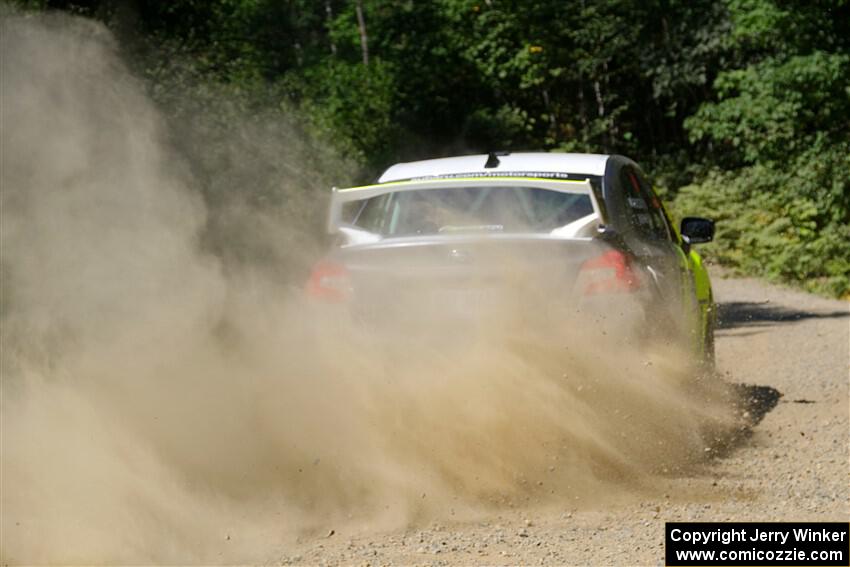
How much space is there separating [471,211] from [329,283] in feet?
2.93

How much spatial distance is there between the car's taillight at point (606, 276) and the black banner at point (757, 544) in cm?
Result: 137

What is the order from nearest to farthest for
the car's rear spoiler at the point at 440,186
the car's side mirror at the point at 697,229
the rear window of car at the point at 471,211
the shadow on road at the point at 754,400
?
the car's rear spoiler at the point at 440,186 → the rear window of car at the point at 471,211 → the car's side mirror at the point at 697,229 → the shadow on road at the point at 754,400

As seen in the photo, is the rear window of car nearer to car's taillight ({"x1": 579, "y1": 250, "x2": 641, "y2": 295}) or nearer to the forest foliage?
car's taillight ({"x1": 579, "y1": 250, "x2": 641, "y2": 295})

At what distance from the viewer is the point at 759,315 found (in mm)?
17109

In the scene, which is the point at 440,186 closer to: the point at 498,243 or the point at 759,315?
the point at 498,243

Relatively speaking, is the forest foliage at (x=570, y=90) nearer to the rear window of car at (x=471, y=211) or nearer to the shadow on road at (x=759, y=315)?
the shadow on road at (x=759, y=315)

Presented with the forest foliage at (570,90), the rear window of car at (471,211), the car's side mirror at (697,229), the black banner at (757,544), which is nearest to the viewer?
the black banner at (757,544)

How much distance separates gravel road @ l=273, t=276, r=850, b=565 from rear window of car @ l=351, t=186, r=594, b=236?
154 centimetres

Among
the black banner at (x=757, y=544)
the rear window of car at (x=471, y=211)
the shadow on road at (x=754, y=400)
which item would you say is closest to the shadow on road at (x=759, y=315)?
the shadow on road at (x=754, y=400)

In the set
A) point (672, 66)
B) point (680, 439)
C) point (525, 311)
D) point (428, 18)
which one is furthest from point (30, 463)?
point (428, 18)

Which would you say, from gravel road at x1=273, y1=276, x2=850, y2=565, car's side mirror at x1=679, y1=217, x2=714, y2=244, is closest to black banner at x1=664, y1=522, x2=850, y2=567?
gravel road at x1=273, y1=276, x2=850, y2=565

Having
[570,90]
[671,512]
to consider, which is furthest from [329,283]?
[570,90]

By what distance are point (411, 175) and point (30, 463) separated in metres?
2.78

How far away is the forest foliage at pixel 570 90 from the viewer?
1630 cm
